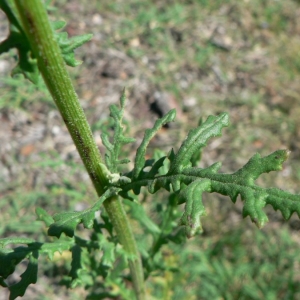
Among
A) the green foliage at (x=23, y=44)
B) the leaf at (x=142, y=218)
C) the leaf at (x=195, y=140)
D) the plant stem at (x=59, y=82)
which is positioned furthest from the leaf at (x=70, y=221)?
the leaf at (x=142, y=218)

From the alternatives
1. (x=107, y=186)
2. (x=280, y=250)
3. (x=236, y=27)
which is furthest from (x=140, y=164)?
(x=236, y=27)

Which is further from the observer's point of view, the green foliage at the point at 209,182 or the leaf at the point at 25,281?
the leaf at the point at 25,281

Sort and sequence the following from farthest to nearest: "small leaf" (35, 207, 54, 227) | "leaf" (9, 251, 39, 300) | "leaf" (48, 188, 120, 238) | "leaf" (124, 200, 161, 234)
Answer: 1. "leaf" (124, 200, 161, 234)
2. "small leaf" (35, 207, 54, 227)
3. "leaf" (9, 251, 39, 300)
4. "leaf" (48, 188, 120, 238)

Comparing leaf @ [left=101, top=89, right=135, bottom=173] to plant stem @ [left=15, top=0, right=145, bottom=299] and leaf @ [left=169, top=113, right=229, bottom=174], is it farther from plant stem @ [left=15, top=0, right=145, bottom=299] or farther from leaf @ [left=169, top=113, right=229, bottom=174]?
leaf @ [left=169, top=113, right=229, bottom=174]

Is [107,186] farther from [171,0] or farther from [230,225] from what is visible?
[171,0]

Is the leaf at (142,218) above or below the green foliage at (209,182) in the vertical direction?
below

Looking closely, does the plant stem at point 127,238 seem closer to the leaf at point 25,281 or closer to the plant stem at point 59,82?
the plant stem at point 59,82

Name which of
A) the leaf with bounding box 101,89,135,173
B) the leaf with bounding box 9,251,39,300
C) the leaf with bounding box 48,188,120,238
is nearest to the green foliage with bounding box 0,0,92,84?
the leaf with bounding box 101,89,135,173

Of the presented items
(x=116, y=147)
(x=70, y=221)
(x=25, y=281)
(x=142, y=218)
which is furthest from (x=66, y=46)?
(x=142, y=218)
